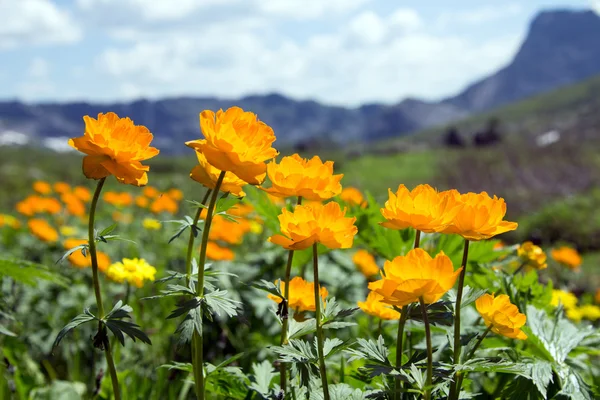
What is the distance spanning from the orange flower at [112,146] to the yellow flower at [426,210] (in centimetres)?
46

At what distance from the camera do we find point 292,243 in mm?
997

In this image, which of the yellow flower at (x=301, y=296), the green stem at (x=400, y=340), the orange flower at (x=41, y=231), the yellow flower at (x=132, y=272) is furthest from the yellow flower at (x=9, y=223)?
the green stem at (x=400, y=340)

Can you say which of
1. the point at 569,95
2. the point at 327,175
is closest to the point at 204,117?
the point at 327,175

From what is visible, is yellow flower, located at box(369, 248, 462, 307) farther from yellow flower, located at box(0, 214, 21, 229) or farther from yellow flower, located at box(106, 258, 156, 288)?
yellow flower, located at box(0, 214, 21, 229)

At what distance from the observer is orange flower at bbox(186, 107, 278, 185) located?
971 mm

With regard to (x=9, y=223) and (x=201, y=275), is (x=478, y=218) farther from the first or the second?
(x=9, y=223)

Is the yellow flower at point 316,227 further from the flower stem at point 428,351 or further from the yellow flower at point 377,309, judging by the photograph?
the yellow flower at point 377,309

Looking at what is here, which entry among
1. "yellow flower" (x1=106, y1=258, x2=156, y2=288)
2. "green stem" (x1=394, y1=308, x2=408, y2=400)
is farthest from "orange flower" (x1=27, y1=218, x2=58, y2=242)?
"green stem" (x1=394, y1=308, x2=408, y2=400)

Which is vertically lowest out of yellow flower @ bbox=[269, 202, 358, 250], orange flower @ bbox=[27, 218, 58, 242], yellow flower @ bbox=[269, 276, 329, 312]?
orange flower @ bbox=[27, 218, 58, 242]

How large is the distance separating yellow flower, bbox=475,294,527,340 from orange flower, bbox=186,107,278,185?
0.50 meters

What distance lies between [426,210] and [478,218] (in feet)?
0.30

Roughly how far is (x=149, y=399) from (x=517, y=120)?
359ft

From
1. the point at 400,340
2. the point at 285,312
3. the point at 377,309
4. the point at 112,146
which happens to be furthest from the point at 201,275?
the point at 377,309

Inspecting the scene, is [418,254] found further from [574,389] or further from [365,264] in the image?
[365,264]
